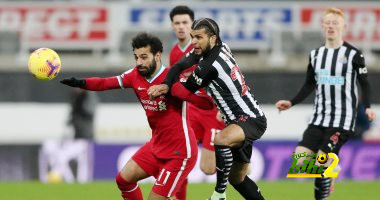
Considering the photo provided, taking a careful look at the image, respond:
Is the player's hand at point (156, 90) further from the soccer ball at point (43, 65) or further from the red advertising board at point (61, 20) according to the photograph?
the red advertising board at point (61, 20)

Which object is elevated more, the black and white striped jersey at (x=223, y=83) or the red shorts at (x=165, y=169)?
the black and white striped jersey at (x=223, y=83)

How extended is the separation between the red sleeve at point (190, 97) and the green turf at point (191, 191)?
11.5ft

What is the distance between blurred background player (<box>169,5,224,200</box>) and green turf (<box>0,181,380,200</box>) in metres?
1.43

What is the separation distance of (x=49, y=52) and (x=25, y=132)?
9.18m

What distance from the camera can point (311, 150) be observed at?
Result: 9.79 meters

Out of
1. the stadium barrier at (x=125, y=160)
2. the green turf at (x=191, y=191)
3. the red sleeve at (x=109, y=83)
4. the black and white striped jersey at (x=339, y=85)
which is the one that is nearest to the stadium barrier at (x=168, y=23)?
the stadium barrier at (x=125, y=160)

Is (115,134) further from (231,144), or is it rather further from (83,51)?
(231,144)

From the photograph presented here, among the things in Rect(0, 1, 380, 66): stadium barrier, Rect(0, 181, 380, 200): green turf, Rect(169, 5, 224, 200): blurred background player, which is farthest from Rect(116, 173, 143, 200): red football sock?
Rect(0, 1, 380, 66): stadium barrier

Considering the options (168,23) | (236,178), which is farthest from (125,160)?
(236,178)

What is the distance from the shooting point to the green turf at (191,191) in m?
12.2

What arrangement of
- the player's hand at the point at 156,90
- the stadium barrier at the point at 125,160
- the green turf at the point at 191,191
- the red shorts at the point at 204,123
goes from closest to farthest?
the player's hand at the point at 156,90, the red shorts at the point at 204,123, the green turf at the point at 191,191, the stadium barrier at the point at 125,160

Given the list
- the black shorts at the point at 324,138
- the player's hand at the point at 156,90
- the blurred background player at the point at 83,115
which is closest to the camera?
the player's hand at the point at 156,90

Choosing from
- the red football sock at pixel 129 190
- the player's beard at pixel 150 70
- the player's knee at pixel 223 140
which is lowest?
the red football sock at pixel 129 190

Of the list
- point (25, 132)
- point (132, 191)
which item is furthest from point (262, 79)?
point (132, 191)
